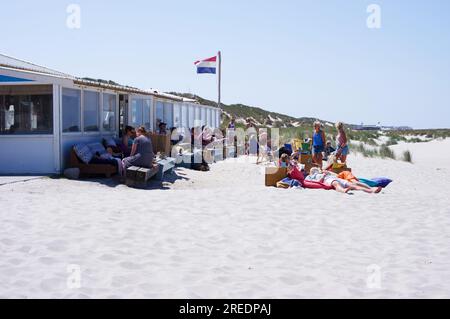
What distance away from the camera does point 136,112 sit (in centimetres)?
1556

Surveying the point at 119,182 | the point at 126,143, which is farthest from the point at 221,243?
the point at 126,143

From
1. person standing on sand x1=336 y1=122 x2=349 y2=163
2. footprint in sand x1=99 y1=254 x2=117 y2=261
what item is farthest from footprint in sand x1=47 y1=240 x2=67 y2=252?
person standing on sand x1=336 y1=122 x2=349 y2=163

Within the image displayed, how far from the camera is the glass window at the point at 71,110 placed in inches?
450

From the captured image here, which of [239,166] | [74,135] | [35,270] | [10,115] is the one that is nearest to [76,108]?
[74,135]

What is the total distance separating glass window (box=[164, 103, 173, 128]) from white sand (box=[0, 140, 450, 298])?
899cm

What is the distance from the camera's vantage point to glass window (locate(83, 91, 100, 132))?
1250 cm

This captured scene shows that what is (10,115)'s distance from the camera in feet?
37.1

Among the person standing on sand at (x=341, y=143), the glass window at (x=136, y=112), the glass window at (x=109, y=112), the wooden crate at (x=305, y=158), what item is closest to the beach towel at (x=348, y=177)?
the person standing on sand at (x=341, y=143)

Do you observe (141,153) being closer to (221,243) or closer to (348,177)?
(348,177)

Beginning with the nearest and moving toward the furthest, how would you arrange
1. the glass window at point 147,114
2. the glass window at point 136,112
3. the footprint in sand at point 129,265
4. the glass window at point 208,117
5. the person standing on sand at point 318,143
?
the footprint in sand at point 129,265, the person standing on sand at point 318,143, the glass window at point 136,112, the glass window at point 147,114, the glass window at point 208,117

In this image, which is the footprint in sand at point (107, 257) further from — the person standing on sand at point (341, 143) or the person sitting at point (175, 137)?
the person sitting at point (175, 137)

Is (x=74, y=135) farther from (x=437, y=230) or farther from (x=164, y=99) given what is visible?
(x=437, y=230)

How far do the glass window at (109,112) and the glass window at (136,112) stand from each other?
1.01m
